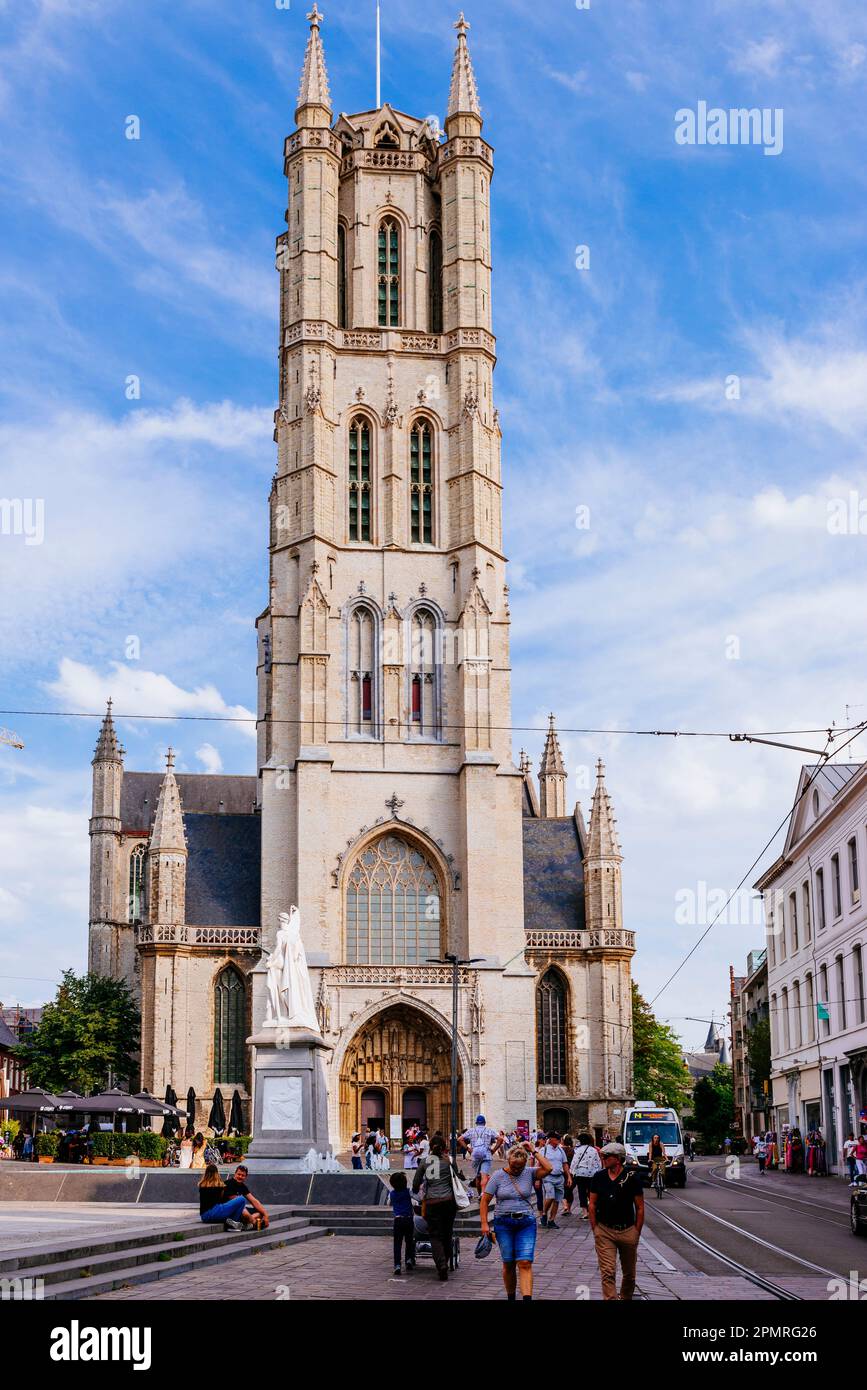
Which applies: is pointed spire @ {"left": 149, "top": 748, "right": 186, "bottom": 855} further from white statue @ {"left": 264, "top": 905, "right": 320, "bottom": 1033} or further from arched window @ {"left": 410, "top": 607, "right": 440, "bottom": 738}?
white statue @ {"left": 264, "top": 905, "right": 320, "bottom": 1033}

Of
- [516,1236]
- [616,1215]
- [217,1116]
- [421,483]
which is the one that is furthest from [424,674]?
[616,1215]

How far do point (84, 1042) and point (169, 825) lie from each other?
10.9 meters

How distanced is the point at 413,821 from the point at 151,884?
988 cm

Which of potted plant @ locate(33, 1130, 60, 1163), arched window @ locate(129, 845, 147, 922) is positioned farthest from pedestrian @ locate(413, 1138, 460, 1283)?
arched window @ locate(129, 845, 147, 922)

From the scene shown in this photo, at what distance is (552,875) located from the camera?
201 feet

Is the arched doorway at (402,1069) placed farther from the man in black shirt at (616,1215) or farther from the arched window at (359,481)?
the man in black shirt at (616,1215)

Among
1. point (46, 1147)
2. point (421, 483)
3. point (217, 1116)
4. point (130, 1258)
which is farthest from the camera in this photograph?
point (421, 483)

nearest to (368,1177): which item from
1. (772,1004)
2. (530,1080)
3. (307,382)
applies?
(530,1080)

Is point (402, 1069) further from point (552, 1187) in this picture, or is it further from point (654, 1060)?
point (552, 1187)

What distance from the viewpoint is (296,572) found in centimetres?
5759

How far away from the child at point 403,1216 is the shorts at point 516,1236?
3833 mm

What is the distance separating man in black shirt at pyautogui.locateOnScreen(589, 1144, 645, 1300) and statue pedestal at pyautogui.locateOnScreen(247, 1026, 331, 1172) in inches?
524

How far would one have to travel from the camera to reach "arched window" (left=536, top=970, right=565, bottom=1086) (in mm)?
57781
